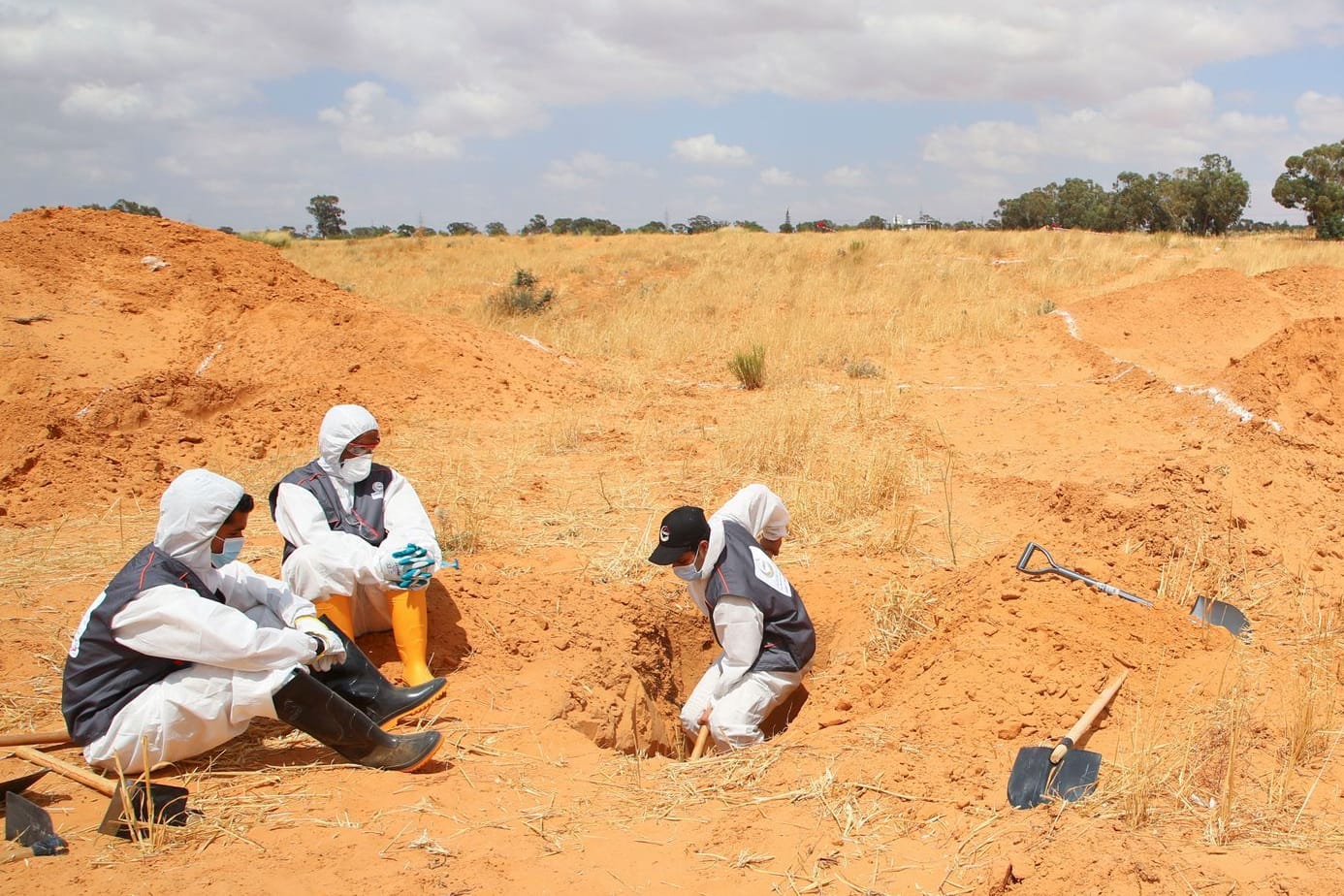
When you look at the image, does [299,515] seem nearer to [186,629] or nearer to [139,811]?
→ [186,629]

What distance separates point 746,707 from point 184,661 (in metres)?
2.18

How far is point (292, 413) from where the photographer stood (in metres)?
8.66

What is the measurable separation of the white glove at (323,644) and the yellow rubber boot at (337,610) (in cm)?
48

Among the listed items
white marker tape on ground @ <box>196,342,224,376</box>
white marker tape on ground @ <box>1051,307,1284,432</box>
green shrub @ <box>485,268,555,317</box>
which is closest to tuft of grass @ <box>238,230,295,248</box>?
green shrub @ <box>485,268,555,317</box>

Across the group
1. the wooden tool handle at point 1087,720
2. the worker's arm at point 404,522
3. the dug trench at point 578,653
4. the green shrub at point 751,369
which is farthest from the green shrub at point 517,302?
the wooden tool handle at point 1087,720

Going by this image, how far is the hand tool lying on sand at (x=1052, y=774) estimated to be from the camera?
312 cm

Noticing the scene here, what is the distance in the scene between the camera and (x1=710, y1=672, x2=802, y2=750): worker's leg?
13.4 feet

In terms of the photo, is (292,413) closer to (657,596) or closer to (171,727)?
(657,596)

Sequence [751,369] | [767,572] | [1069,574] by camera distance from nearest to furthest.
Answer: [767,572], [1069,574], [751,369]

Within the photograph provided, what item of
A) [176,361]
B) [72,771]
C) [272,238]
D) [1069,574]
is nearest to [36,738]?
[72,771]

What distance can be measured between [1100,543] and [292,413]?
6.69m

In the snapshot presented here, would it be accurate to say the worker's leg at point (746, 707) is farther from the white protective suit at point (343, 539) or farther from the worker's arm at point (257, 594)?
the worker's arm at point (257, 594)

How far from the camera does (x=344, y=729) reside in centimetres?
336

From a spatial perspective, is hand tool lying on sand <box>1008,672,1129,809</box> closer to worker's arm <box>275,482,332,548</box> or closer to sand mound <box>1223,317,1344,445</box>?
worker's arm <box>275,482,332,548</box>
